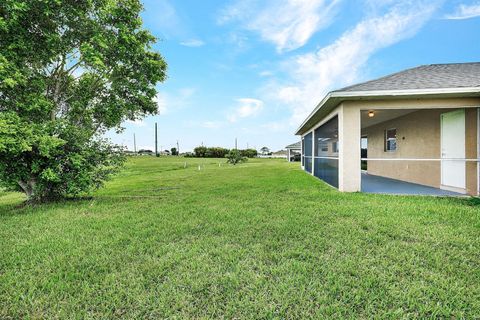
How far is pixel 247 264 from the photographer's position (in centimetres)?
274

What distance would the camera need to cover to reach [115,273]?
2.60m

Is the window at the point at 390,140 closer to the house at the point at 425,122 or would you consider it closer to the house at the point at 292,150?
the house at the point at 425,122

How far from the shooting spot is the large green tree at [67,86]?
551cm

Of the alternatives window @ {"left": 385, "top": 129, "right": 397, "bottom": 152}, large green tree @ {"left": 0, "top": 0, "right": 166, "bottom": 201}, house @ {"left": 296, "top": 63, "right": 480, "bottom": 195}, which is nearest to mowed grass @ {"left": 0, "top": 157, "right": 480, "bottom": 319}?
large green tree @ {"left": 0, "top": 0, "right": 166, "bottom": 201}

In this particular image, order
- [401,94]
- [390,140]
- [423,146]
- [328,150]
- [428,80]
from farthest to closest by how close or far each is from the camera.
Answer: [390,140] < [328,150] < [423,146] < [428,80] < [401,94]

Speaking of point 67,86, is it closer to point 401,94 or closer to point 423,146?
point 401,94

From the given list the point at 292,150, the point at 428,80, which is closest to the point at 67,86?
the point at 428,80

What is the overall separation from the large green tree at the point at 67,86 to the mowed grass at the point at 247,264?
5.67 feet

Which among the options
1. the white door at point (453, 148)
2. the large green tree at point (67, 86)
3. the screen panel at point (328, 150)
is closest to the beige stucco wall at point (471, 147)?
the white door at point (453, 148)

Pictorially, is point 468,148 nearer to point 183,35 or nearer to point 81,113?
point 81,113

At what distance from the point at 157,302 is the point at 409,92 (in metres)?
7.75

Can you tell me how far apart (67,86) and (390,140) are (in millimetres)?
14071

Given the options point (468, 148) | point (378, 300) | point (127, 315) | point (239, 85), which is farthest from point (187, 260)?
point (239, 85)

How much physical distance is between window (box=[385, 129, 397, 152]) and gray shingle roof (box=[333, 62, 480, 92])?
3.15 meters
